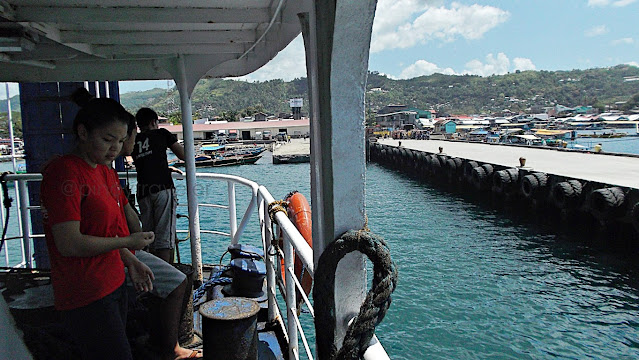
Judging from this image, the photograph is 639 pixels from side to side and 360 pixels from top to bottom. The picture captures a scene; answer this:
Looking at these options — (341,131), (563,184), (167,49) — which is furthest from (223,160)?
(341,131)

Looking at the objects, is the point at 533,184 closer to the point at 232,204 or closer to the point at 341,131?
the point at 232,204

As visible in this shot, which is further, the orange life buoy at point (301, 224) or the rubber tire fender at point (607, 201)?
the rubber tire fender at point (607, 201)

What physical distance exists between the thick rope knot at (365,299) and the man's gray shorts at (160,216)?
245 centimetres

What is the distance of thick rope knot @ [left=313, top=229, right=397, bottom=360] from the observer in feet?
3.64

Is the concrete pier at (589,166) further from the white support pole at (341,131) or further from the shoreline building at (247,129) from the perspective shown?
the shoreline building at (247,129)

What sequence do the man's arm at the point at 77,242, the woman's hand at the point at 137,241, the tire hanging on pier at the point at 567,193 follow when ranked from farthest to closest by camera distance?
the tire hanging on pier at the point at 567,193, the woman's hand at the point at 137,241, the man's arm at the point at 77,242

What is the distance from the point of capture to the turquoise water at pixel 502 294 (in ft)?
22.7

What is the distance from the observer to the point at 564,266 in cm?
1024

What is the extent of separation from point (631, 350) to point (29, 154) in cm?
836

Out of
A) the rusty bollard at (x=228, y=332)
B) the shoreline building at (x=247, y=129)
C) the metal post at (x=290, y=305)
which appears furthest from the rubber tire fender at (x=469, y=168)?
the shoreline building at (x=247, y=129)

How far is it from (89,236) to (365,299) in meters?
0.89

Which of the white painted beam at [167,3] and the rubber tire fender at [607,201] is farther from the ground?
the white painted beam at [167,3]

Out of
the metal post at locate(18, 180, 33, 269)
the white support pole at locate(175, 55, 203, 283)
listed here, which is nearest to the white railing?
the metal post at locate(18, 180, 33, 269)

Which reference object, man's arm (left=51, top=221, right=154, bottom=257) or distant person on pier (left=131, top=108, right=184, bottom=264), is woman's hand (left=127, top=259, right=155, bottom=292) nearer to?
man's arm (left=51, top=221, right=154, bottom=257)
